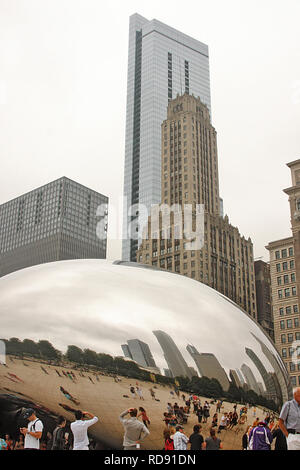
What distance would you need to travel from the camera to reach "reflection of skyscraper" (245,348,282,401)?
248 inches

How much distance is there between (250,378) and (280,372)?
32.9 inches

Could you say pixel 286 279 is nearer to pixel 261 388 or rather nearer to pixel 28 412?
pixel 261 388

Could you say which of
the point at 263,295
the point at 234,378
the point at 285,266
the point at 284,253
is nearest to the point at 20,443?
the point at 234,378

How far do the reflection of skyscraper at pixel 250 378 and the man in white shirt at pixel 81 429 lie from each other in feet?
6.08

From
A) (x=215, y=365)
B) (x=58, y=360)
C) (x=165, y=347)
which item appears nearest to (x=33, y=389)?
(x=58, y=360)

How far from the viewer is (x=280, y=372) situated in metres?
6.75

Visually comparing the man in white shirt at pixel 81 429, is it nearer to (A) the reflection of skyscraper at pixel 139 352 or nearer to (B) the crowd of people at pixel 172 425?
(B) the crowd of people at pixel 172 425

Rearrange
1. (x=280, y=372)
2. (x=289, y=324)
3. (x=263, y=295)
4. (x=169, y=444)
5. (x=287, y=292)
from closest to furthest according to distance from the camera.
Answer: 1. (x=169, y=444)
2. (x=280, y=372)
3. (x=289, y=324)
4. (x=287, y=292)
5. (x=263, y=295)

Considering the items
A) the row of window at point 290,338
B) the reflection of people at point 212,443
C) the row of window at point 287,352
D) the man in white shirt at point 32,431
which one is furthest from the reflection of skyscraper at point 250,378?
the row of window at point 290,338

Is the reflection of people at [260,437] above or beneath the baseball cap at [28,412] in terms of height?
beneath

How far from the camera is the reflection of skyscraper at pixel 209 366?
5809 mm

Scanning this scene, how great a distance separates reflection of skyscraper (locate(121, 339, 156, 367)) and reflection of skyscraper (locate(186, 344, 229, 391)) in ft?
1.57

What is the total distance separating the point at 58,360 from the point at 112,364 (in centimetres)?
63

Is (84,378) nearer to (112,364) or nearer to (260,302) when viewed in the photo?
(112,364)
